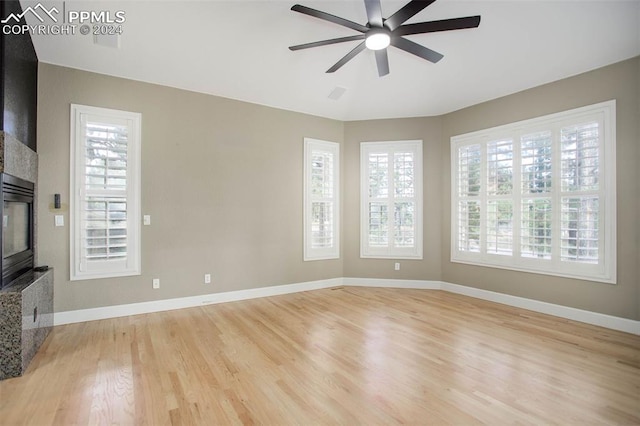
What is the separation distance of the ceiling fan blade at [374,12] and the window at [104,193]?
10.3 feet

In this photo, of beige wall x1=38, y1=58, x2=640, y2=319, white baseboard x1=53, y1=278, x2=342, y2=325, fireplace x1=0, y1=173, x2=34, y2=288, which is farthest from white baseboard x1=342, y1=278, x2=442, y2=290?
fireplace x1=0, y1=173, x2=34, y2=288

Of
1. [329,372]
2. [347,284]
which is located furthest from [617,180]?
[347,284]

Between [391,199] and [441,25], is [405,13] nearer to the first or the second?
[441,25]

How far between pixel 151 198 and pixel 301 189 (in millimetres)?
2280

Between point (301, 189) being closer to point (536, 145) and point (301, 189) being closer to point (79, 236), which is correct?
point (79, 236)

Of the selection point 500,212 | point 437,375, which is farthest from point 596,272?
point 437,375

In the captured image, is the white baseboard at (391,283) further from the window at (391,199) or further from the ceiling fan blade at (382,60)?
the ceiling fan blade at (382,60)

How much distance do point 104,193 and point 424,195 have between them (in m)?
4.79

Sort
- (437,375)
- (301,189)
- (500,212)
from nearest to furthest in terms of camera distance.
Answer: (437,375) → (500,212) → (301,189)

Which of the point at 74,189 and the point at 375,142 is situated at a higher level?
the point at 375,142

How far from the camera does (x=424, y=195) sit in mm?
5441

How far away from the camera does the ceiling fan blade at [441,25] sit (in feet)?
8.13

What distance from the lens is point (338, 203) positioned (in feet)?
18.5

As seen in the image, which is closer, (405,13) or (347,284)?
(405,13)
